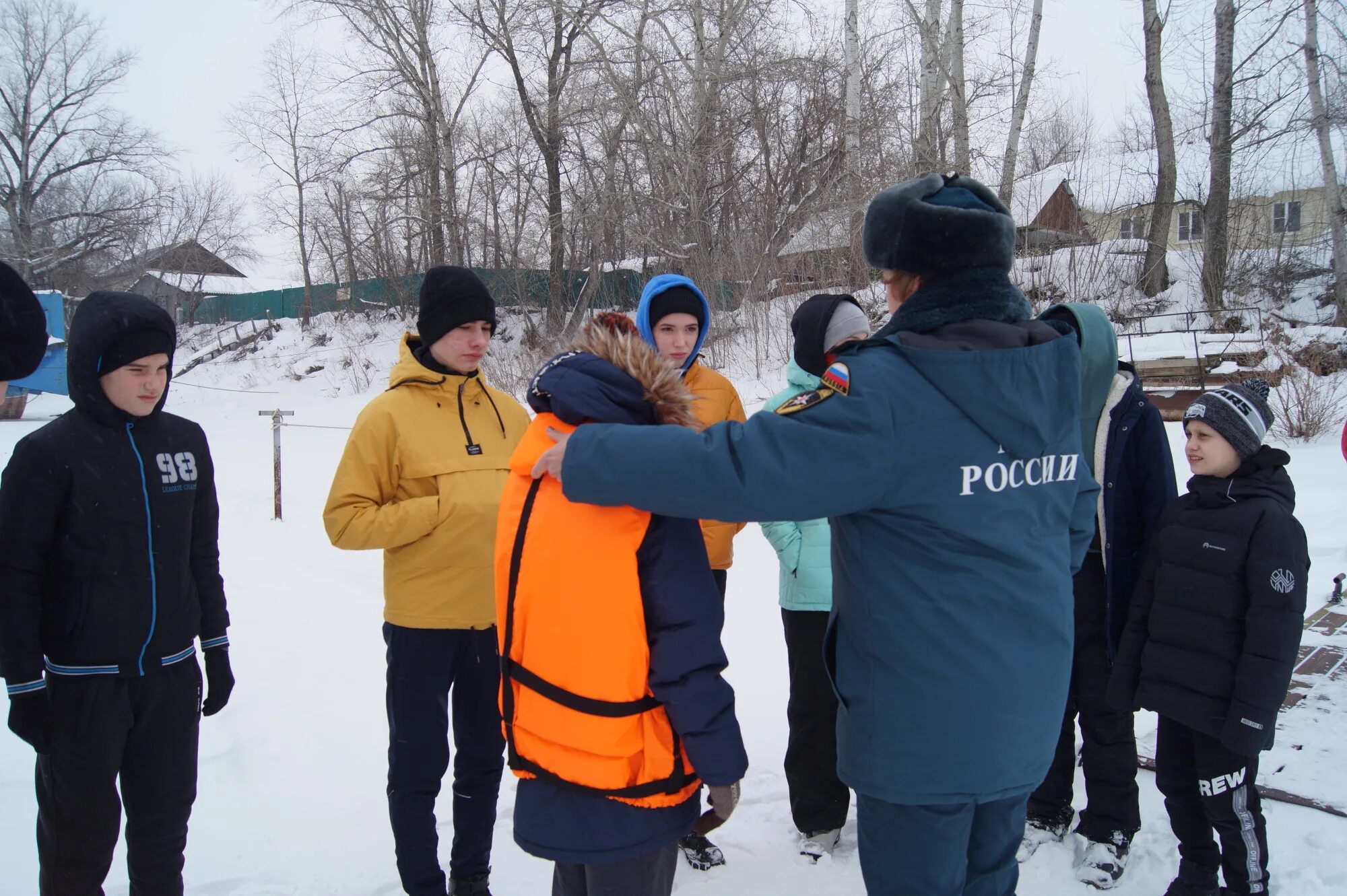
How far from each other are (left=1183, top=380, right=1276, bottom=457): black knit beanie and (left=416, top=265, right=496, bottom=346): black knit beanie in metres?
2.19

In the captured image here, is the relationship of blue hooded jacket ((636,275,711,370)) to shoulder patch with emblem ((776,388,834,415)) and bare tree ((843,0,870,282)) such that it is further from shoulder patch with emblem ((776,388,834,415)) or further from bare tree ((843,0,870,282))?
bare tree ((843,0,870,282))

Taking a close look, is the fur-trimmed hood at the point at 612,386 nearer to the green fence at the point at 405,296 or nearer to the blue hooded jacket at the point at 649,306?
the blue hooded jacket at the point at 649,306

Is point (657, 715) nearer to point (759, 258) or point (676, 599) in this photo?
point (676, 599)

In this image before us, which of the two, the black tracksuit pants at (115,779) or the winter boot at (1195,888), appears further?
the winter boot at (1195,888)

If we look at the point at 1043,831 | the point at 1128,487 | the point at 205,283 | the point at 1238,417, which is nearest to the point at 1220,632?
the point at 1128,487

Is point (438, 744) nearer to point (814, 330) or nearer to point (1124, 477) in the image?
point (814, 330)

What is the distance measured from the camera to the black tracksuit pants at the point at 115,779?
2053 mm

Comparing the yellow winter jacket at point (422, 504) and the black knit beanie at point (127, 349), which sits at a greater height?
the black knit beanie at point (127, 349)

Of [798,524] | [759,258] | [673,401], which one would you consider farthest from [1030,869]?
[759,258]

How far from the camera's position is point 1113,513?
2.64 m

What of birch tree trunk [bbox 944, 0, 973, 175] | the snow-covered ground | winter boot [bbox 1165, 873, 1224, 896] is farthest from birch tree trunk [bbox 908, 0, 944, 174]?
winter boot [bbox 1165, 873, 1224, 896]

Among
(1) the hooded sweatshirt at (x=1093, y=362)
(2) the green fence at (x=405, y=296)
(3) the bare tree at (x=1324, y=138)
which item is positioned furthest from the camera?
(2) the green fence at (x=405, y=296)

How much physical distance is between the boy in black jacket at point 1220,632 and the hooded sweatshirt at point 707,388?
4.33 feet

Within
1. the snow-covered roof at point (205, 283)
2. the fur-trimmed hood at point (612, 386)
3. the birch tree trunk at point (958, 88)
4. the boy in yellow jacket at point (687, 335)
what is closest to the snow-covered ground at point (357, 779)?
the boy in yellow jacket at point (687, 335)
